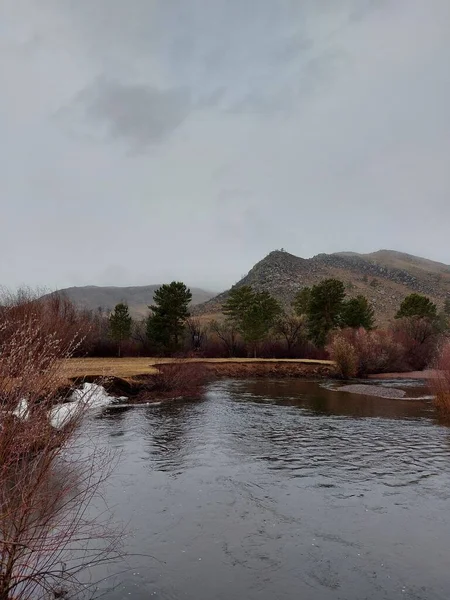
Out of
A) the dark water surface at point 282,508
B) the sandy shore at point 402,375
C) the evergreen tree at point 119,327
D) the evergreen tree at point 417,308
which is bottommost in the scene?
the sandy shore at point 402,375

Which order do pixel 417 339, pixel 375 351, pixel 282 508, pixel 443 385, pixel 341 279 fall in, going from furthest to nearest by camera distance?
pixel 341 279
pixel 417 339
pixel 375 351
pixel 443 385
pixel 282 508

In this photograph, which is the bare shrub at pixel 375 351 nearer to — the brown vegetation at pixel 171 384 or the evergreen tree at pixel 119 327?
the brown vegetation at pixel 171 384

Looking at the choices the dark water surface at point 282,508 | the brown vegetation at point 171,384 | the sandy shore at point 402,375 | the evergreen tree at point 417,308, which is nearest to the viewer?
the dark water surface at point 282,508

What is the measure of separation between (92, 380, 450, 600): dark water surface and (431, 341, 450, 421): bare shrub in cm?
486

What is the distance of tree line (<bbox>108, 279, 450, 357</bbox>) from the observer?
66438mm

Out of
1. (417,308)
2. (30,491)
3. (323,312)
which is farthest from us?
(417,308)

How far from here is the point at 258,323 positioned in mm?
66500

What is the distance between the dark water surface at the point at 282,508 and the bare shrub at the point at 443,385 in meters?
4.86

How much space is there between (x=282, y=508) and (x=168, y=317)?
179 feet

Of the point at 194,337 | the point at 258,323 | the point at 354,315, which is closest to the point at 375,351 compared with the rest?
the point at 258,323

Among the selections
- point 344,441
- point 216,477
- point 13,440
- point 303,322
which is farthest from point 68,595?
point 303,322

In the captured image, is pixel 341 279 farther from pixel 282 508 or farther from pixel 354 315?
pixel 282 508

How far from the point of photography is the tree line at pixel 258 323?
218ft

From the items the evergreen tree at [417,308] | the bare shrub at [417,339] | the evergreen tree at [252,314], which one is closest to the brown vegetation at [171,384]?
the evergreen tree at [252,314]
